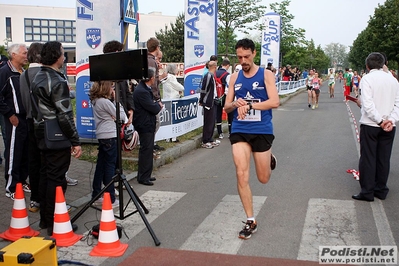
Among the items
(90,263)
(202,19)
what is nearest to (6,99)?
(90,263)

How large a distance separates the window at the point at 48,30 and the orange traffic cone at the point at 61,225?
63813mm

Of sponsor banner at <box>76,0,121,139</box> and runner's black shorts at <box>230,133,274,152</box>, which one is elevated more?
sponsor banner at <box>76,0,121,139</box>

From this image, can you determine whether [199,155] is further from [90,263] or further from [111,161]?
[90,263]

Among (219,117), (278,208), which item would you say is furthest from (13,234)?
(219,117)

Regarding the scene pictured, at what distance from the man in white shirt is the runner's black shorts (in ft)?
6.38

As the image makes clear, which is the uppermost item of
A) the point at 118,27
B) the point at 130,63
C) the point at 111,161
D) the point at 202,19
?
the point at 202,19

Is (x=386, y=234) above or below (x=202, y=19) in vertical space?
below

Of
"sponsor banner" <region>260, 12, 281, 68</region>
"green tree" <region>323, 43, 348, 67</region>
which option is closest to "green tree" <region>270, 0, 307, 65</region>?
"sponsor banner" <region>260, 12, 281, 68</region>

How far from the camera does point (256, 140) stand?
5.07 metres

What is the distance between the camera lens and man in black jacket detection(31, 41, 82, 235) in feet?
15.7

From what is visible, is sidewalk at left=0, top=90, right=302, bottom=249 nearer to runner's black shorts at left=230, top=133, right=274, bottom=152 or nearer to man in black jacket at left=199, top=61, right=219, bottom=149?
man in black jacket at left=199, top=61, right=219, bottom=149

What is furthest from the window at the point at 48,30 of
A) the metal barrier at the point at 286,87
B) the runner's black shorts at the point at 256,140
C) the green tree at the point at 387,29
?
the runner's black shorts at the point at 256,140

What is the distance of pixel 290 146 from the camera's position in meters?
10.8

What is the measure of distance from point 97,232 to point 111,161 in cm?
137
